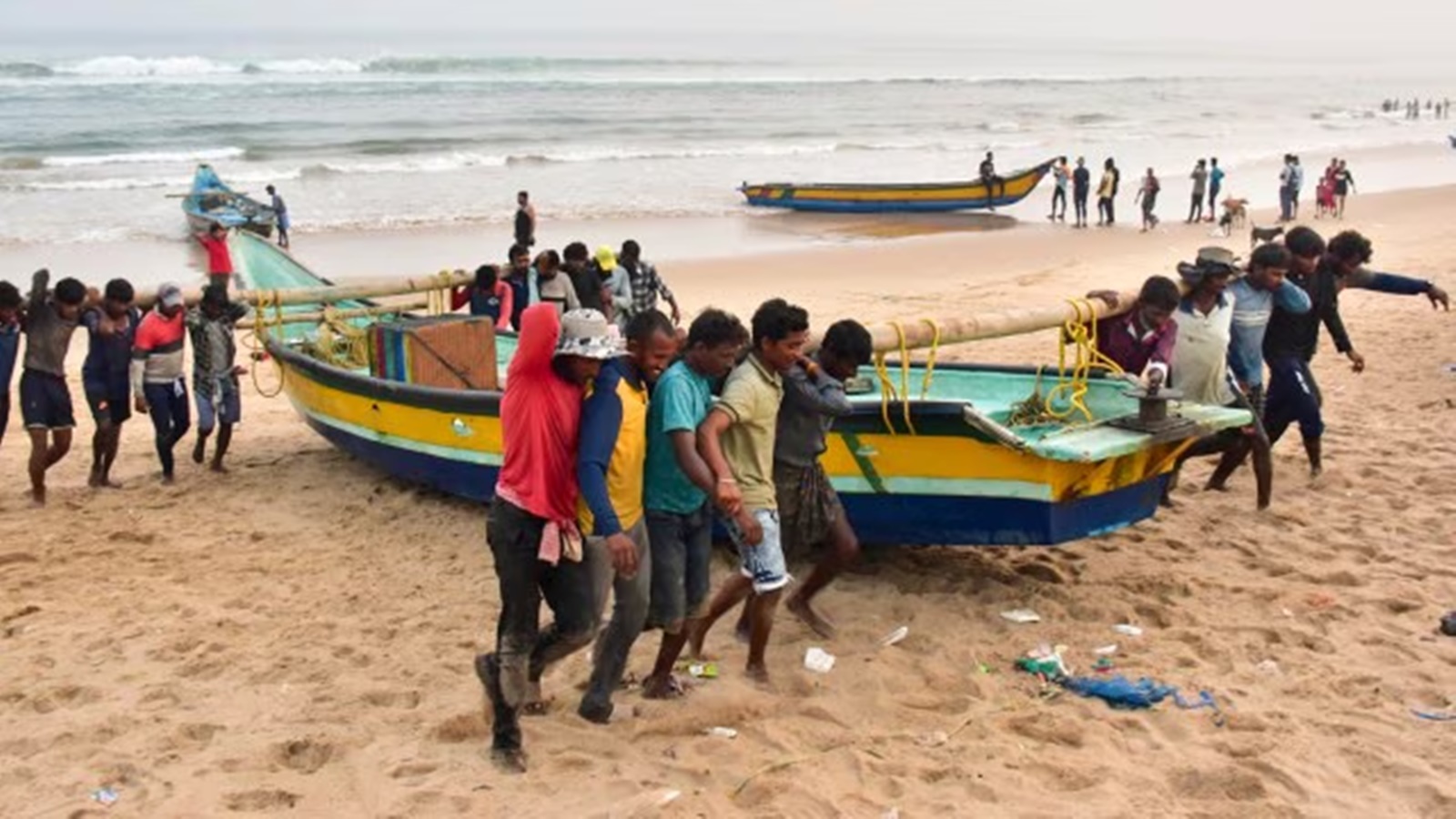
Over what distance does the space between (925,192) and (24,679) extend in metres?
23.2

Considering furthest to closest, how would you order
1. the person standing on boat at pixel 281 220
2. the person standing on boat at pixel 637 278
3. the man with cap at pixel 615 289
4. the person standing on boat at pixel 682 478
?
the person standing on boat at pixel 281 220 → the person standing on boat at pixel 637 278 → the man with cap at pixel 615 289 → the person standing on boat at pixel 682 478

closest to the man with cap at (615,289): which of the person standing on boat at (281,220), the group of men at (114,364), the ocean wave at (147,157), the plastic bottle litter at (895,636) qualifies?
the group of men at (114,364)

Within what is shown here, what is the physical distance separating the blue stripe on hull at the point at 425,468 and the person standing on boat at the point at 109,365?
49.7 inches

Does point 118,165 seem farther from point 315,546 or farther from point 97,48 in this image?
point 97,48

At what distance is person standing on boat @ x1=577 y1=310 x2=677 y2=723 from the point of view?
436 cm

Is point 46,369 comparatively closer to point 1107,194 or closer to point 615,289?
point 615,289

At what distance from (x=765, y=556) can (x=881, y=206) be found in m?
22.7

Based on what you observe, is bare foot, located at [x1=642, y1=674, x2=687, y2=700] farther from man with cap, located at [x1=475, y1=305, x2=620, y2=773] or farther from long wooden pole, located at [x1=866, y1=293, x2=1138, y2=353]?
long wooden pole, located at [x1=866, y1=293, x2=1138, y2=353]

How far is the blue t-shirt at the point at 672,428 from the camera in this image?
4645 millimetres

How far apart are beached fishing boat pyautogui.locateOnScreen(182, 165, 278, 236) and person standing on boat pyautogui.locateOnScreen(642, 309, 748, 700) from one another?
62.8 ft

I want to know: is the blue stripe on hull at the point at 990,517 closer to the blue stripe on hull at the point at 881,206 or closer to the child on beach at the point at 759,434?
the child on beach at the point at 759,434

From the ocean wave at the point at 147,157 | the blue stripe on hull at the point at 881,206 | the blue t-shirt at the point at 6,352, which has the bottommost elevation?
the blue stripe on hull at the point at 881,206

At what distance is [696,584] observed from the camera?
5.02 meters

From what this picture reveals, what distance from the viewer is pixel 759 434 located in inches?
197
